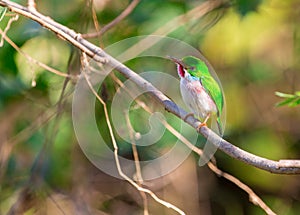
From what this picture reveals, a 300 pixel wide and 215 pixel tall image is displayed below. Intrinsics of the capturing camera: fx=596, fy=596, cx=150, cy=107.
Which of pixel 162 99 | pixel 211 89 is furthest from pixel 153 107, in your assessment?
pixel 162 99

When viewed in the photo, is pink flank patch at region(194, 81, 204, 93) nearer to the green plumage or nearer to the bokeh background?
the green plumage

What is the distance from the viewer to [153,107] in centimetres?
187

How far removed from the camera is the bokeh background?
2.00m

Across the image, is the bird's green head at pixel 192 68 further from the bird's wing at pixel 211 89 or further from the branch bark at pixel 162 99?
the branch bark at pixel 162 99

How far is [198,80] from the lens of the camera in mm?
1335

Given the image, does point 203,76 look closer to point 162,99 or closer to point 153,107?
point 162,99

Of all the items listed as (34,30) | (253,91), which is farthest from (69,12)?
(253,91)

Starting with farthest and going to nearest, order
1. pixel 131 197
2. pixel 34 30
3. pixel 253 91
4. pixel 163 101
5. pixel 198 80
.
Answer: pixel 253 91 < pixel 131 197 < pixel 34 30 < pixel 198 80 < pixel 163 101

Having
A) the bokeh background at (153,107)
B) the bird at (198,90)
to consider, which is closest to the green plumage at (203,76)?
the bird at (198,90)

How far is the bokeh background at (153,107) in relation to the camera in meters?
2.00

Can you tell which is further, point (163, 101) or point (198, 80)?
point (198, 80)

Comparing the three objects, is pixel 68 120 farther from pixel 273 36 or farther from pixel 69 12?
pixel 273 36

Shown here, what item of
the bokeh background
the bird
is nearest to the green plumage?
the bird

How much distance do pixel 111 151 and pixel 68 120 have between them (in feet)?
0.66
